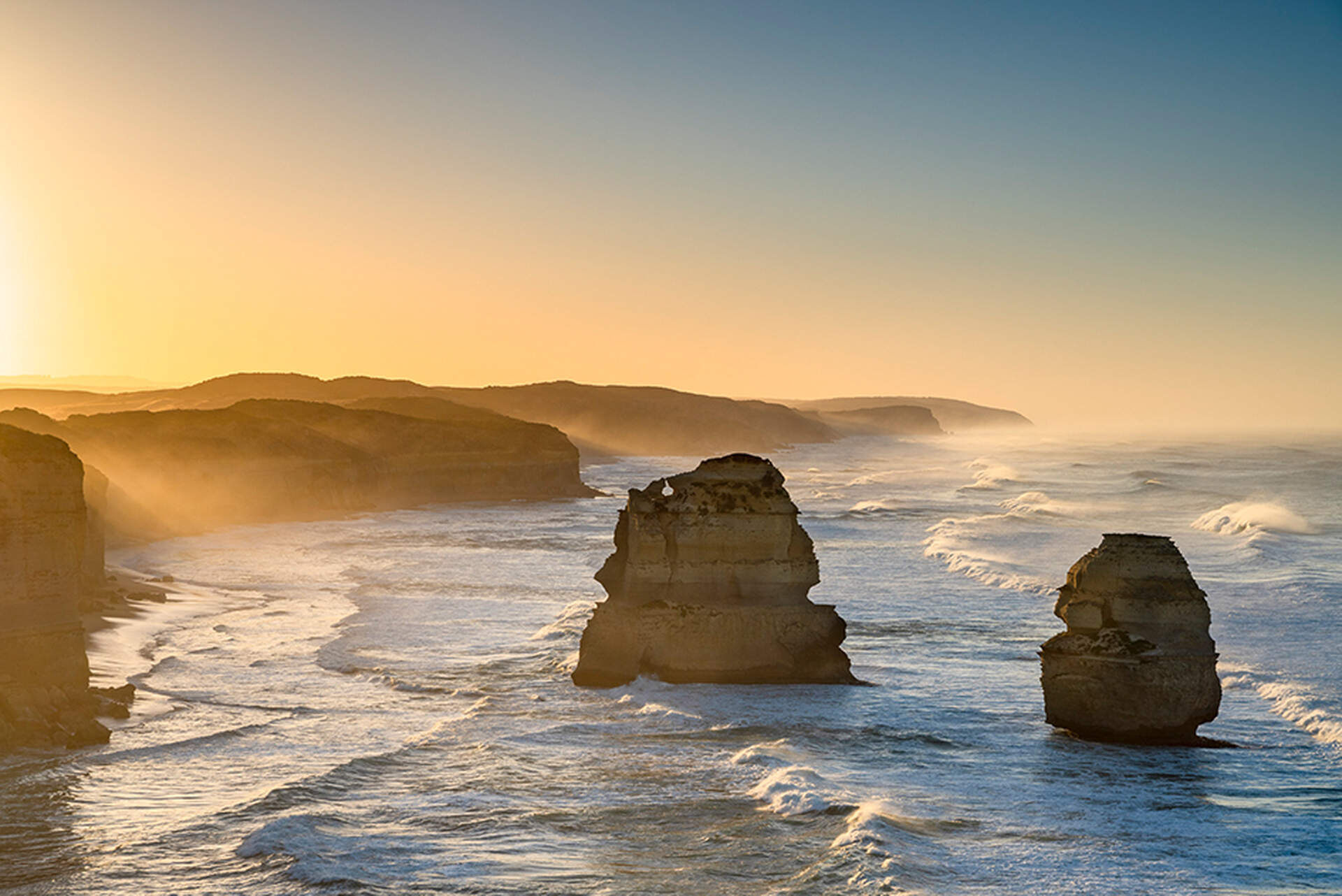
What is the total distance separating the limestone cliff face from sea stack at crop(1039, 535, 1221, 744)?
13391mm

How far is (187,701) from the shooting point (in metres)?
21.0

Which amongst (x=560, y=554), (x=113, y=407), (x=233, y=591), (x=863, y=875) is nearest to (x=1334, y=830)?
(x=863, y=875)

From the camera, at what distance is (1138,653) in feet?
56.9

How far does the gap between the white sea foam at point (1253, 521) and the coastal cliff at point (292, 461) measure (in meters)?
40.9

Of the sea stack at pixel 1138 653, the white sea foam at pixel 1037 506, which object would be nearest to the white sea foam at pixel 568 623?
the sea stack at pixel 1138 653

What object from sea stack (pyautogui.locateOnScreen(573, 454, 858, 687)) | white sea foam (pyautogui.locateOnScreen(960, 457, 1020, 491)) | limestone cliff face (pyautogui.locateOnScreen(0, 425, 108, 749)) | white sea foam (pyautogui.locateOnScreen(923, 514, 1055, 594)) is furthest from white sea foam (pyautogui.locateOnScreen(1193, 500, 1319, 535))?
limestone cliff face (pyautogui.locateOnScreen(0, 425, 108, 749))

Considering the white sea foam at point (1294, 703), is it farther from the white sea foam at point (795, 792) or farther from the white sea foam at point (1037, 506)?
the white sea foam at point (1037, 506)

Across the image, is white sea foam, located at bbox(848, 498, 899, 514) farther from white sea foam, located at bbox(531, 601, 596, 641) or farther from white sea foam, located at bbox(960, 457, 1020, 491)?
white sea foam, located at bbox(531, 601, 596, 641)

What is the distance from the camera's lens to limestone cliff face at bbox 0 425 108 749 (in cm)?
1809

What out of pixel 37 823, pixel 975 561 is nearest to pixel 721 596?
pixel 37 823

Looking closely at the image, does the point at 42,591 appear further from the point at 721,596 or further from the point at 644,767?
the point at 721,596

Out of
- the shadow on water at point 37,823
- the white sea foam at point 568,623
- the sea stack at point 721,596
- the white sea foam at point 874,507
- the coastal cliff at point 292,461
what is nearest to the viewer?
the shadow on water at point 37,823

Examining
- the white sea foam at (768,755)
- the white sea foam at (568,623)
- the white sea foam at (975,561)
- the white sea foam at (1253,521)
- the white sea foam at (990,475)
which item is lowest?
the white sea foam at (768,755)

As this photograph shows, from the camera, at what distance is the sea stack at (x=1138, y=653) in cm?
1730
